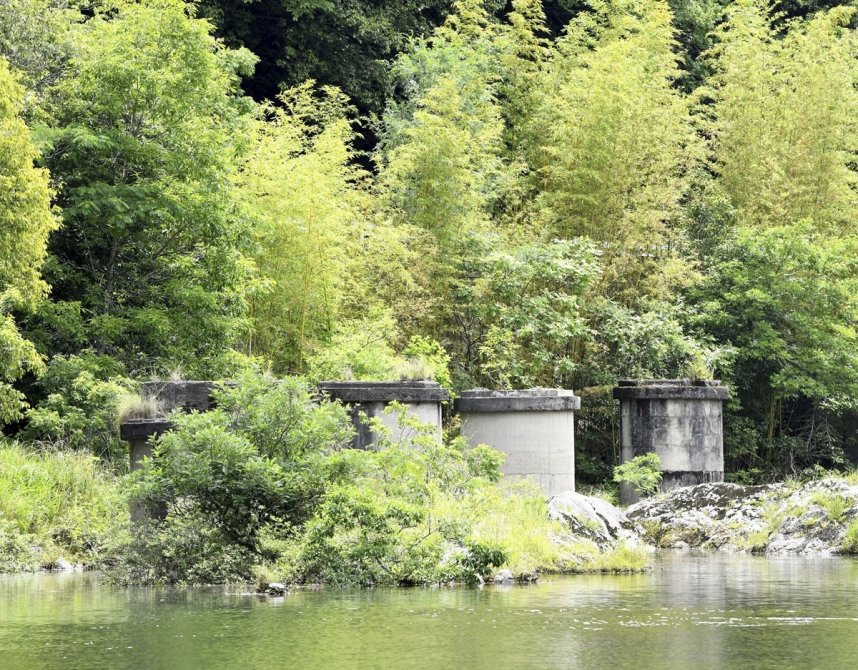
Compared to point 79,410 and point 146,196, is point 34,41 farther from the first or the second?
point 79,410

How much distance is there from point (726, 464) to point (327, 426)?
47.1 feet

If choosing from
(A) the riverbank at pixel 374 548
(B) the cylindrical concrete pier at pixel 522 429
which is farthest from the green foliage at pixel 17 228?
(B) the cylindrical concrete pier at pixel 522 429

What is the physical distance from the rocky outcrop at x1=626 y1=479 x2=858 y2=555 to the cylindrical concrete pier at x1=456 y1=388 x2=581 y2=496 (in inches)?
43.9

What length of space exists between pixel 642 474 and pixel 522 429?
2.20 metres

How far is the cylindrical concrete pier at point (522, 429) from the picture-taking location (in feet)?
60.1

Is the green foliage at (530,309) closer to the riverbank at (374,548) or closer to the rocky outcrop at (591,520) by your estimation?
the rocky outcrop at (591,520)

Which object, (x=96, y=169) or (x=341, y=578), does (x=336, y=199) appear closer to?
(x=96, y=169)

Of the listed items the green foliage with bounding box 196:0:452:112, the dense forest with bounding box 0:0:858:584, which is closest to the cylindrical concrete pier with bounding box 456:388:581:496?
the dense forest with bounding box 0:0:858:584

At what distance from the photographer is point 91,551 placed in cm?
1411

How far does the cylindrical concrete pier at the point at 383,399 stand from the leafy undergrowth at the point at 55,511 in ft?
8.16

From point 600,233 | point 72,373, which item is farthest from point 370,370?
point 600,233

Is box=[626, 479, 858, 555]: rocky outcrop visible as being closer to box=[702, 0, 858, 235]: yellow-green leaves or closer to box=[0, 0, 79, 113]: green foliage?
box=[702, 0, 858, 235]: yellow-green leaves

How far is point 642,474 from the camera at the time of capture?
64.3 feet

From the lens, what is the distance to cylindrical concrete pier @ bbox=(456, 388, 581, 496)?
18312 mm
